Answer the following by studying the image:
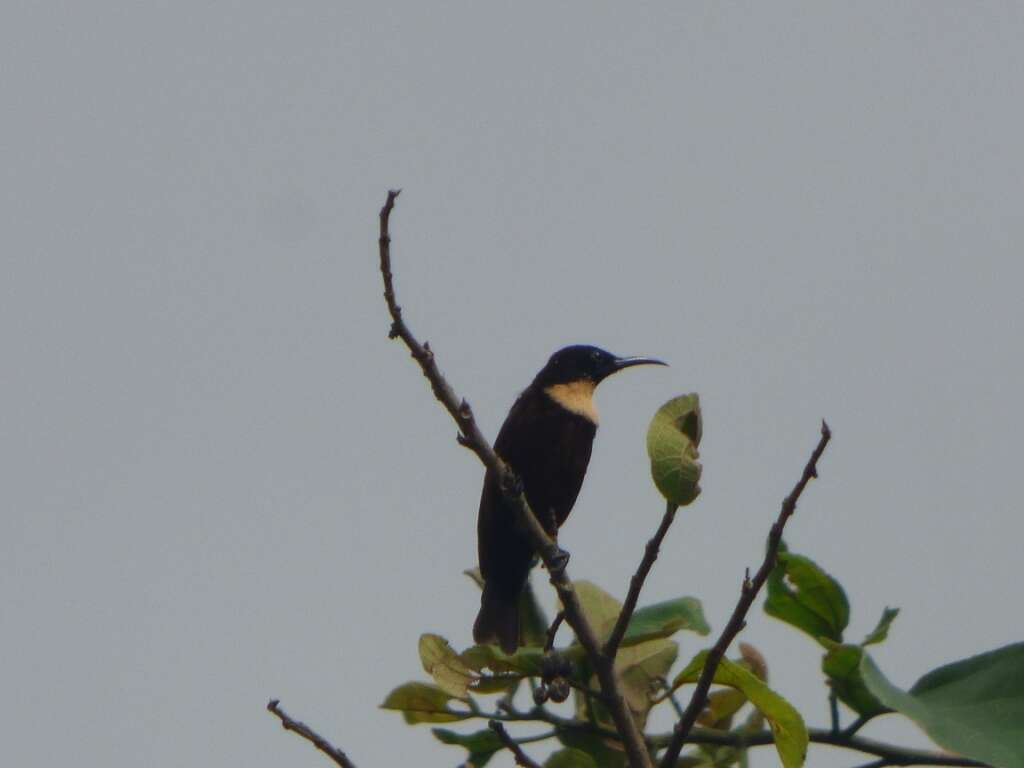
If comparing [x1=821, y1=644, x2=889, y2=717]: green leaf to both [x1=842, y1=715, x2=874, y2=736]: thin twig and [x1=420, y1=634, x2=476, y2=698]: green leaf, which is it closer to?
[x1=842, y1=715, x2=874, y2=736]: thin twig

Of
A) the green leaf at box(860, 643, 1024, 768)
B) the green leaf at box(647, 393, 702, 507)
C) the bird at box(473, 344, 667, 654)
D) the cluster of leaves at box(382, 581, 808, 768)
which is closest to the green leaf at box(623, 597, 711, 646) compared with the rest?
the cluster of leaves at box(382, 581, 808, 768)

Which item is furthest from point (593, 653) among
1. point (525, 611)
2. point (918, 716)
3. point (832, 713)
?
point (525, 611)

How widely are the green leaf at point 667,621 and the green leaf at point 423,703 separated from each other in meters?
0.40

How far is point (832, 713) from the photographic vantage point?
2.61 metres

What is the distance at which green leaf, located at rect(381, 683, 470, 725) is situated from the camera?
127 inches

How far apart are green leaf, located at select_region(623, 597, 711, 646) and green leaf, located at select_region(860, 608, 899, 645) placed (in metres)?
0.60

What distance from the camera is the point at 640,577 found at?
8.71ft

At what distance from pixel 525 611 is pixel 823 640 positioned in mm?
1335

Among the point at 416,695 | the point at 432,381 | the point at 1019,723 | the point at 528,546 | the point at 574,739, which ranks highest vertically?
the point at 528,546

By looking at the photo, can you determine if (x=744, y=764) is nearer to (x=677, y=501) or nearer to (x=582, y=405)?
(x=677, y=501)

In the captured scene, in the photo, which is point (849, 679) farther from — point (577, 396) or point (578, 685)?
point (577, 396)

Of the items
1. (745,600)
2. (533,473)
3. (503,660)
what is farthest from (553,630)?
(533,473)

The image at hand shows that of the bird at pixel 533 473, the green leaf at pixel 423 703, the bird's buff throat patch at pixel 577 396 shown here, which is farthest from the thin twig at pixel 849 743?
the bird's buff throat patch at pixel 577 396

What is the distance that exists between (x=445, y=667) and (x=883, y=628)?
102 cm
